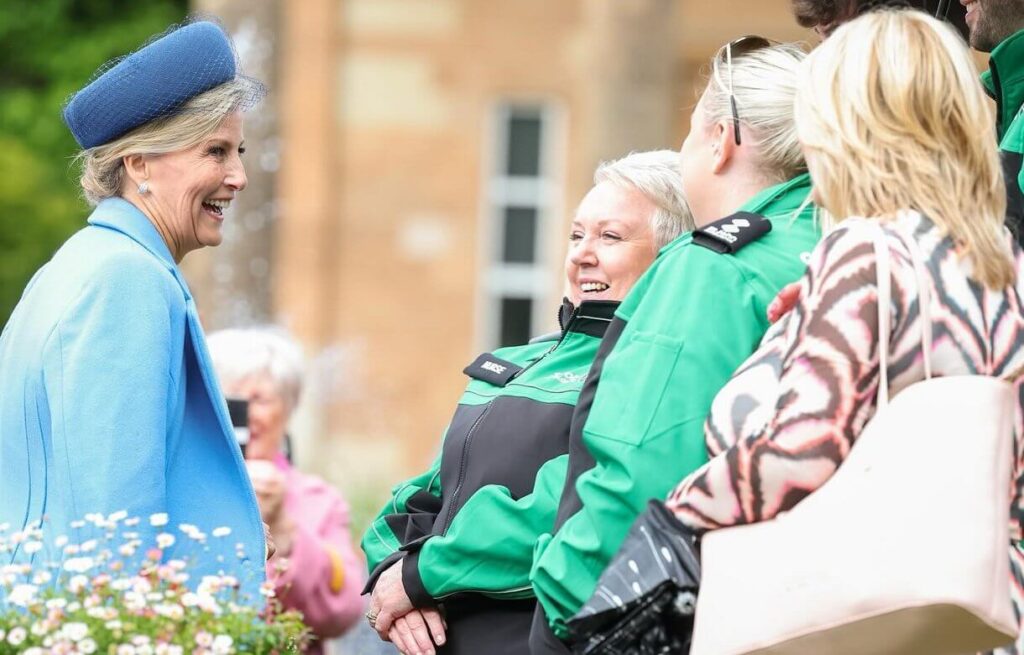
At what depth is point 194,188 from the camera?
393 cm

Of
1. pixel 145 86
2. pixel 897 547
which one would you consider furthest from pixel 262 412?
pixel 897 547

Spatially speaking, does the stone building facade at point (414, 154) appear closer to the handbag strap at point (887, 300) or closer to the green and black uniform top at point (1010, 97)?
the green and black uniform top at point (1010, 97)

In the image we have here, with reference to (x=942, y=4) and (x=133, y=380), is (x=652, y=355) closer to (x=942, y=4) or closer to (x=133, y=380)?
(x=133, y=380)

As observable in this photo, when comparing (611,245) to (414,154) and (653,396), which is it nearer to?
(653,396)

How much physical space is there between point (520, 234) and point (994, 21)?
13.1 meters

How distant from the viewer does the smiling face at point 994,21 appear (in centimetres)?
412

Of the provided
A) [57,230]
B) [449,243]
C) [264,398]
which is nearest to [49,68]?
[57,230]

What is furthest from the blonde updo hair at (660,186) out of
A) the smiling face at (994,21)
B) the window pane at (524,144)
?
the window pane at (524,144)

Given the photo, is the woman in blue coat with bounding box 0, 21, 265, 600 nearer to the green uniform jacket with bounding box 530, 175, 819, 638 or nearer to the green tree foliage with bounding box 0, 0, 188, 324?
the green uniform jacket with bounding box 530, 175, 819, 638

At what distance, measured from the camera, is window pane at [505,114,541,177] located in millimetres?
16969

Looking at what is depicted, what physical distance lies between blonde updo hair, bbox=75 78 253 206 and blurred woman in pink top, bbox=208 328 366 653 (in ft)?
5.61

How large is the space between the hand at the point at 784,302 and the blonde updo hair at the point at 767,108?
442 mm

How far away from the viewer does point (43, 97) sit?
20.0 metres

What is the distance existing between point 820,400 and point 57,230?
55.9ft
